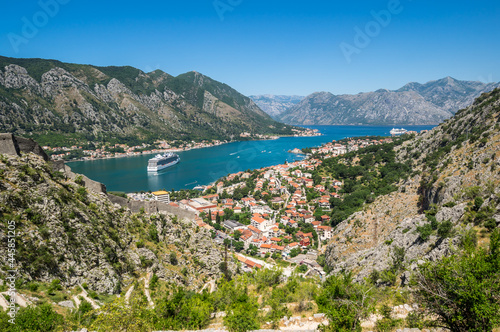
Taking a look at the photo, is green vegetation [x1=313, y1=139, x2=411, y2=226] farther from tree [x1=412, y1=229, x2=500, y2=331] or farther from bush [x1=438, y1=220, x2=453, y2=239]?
tree [x1=412, y1=229, x2=500, y2=331]

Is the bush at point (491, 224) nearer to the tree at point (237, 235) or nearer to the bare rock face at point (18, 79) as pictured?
the tree at point (237, 235)

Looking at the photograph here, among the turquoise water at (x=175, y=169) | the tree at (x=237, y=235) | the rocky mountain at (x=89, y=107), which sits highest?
the rocky mountain at (x=89, y=107)

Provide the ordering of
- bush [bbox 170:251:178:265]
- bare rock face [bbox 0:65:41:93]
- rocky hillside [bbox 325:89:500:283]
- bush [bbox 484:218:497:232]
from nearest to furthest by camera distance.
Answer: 1. bush [bbox 484:218:497:232]
2. rocky hillside [bbox 325:89:500:283]
3. bush [bbox 170:251:178:265]
4. bare rock face [bbox 0:65:41:93]

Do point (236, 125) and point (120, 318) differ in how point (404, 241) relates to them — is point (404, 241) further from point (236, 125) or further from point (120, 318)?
point (236, 125)

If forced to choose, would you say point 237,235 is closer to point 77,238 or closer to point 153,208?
point 153,208

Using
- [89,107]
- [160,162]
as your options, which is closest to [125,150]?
[89,107]

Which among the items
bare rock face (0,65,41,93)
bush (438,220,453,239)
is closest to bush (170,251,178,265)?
bush (438,220,453,239)

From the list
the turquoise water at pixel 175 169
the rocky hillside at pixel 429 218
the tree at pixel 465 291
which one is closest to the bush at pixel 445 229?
the rocky hillside at pixel 429 218
